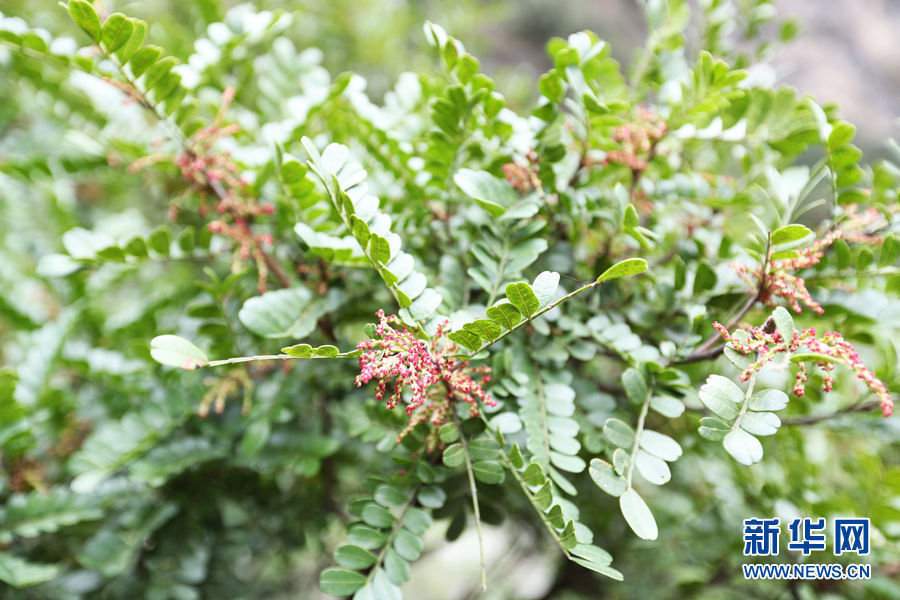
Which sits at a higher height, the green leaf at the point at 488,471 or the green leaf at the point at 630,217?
the green leaf at the point at 630,217

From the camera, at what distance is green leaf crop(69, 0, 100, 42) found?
1.57ft

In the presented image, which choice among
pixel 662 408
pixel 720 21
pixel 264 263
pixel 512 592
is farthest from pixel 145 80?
pixel 512 592

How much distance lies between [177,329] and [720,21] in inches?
32.1

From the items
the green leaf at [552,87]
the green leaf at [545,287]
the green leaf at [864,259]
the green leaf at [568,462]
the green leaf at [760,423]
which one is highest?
the green leaf at [552,87]

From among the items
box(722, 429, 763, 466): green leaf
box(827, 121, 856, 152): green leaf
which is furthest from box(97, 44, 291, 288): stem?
box(827, 121, 856, 152): green leaf

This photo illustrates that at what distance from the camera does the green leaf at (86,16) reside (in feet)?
1.57

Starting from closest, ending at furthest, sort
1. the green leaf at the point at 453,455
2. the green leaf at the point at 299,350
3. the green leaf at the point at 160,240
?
the green leaf at the point at 299,350 → the green leaf at the point at 453,455 → the green leaf at the point at 160,240

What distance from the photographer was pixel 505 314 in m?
0.44

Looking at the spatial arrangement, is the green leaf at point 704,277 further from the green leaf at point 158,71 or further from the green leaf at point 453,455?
the green leaf at point 158,71

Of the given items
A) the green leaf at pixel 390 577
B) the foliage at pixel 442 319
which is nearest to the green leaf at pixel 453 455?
the foliage at pixel 442 319

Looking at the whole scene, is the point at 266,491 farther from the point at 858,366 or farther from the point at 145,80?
the point at 858,366

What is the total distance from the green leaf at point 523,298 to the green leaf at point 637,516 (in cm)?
17

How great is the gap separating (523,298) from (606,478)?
172mm

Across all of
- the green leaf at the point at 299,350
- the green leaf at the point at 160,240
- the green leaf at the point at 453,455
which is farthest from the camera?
the green leaf at the point at 160,240
